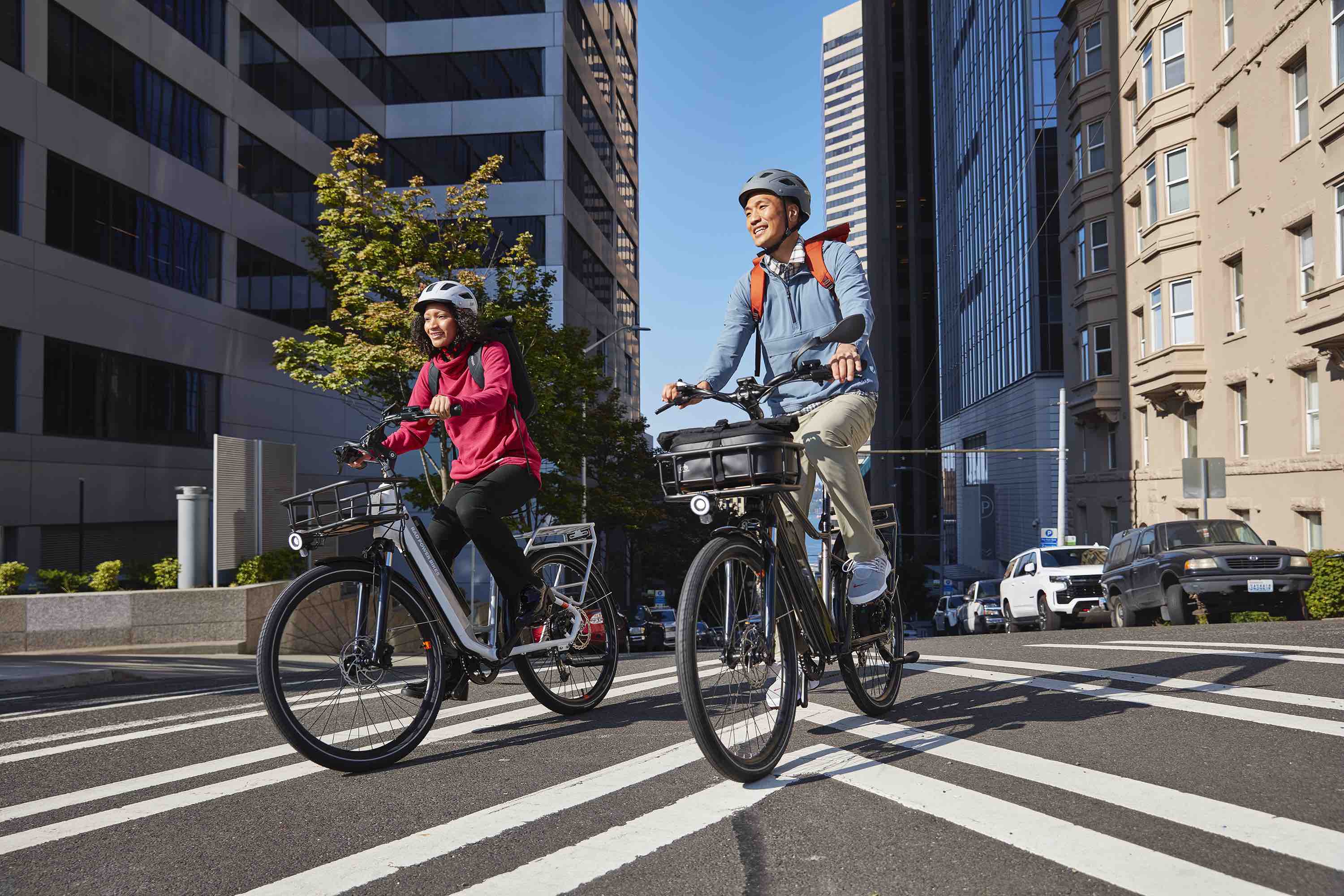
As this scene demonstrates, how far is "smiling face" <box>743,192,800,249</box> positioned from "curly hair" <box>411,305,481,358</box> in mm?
1369

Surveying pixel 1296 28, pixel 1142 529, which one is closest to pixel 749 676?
pixel 1142 529

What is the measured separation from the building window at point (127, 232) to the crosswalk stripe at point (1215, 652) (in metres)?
22.3

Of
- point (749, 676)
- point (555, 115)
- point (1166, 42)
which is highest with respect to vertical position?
point (555, 115)

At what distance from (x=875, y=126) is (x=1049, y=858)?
118 meters

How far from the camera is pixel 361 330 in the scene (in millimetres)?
23797

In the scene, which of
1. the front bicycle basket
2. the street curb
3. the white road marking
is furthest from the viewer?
the street curb

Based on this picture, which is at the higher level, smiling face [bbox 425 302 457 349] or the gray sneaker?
smiling face [bbox 425 302 457 349]

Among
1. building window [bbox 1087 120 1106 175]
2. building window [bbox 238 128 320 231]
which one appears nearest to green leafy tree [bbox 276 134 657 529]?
building window [bbox 238 128 320 231]

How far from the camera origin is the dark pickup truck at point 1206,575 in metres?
15.5

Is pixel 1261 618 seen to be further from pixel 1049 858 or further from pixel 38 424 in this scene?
pixel 38 424

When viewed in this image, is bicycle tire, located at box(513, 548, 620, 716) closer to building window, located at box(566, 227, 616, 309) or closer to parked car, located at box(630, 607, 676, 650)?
parked car, located at box(630, 607, 676, 650)

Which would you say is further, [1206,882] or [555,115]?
[555,115]

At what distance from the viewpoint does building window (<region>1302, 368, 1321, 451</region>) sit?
2305 cm

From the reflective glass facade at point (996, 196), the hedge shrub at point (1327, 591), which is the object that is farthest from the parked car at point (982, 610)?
the reflective glass facade at point (996, 196)
